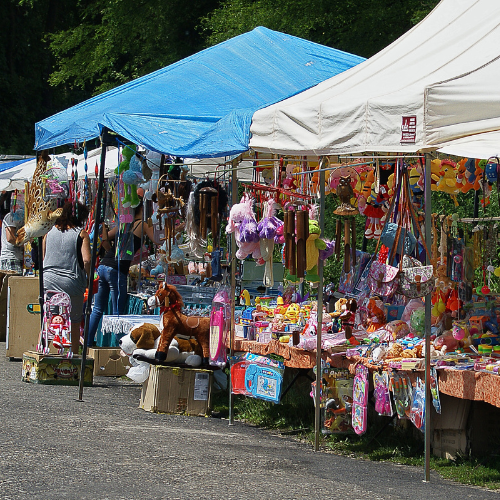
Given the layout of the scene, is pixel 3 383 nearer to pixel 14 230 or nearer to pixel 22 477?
pixel 22 477

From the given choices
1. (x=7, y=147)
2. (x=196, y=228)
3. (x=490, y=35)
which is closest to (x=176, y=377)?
(x=196, y=228)

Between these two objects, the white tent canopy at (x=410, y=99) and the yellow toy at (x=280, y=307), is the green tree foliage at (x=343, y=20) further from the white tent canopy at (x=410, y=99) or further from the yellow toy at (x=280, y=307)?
the white tent canopy at (x=410, y=99)

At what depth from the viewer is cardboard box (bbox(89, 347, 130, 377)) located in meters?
9.83

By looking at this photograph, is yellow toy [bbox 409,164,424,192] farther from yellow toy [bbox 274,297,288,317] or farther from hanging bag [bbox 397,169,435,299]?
hanging bag [bbox 397,169,435,299]

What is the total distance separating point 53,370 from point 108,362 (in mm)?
893

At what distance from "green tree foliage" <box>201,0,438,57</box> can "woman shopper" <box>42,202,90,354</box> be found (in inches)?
321

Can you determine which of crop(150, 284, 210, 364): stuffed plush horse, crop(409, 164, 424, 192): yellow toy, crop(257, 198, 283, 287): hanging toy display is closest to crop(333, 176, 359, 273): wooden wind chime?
crop(409, 164, 424, 192): yellow toy

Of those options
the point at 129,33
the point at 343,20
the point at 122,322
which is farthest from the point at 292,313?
the point at 129,33

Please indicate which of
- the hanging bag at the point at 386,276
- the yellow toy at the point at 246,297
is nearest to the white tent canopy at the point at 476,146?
the hanging bag at the point at 386,276

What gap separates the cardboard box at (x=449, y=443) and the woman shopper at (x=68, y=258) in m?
4.40

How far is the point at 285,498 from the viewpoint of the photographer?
4.92 meters

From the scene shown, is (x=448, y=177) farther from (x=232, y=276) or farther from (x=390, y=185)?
(x=232, y=276)

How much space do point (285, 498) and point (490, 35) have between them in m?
3.20

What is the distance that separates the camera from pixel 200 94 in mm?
8977
